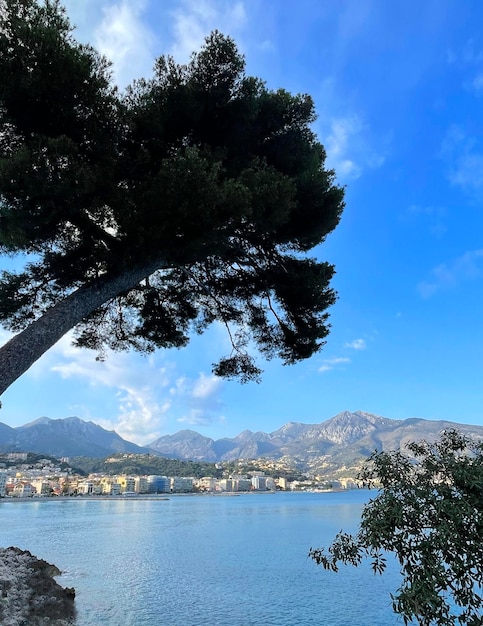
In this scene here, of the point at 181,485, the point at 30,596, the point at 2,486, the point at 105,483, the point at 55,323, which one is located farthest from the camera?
the point at 181,485

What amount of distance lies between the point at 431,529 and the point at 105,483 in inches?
4684

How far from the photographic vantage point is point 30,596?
10172 millimetres

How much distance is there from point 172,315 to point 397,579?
546 inches

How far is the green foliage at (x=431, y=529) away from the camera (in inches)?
115

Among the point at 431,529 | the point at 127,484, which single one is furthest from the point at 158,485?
the point at 431,529

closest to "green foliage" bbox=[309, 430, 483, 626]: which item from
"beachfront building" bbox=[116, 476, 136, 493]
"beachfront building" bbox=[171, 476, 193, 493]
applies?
"beachfront building" bbox=[116, 476, 136, 493]

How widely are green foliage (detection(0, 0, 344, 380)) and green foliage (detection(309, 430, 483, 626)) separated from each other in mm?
3622

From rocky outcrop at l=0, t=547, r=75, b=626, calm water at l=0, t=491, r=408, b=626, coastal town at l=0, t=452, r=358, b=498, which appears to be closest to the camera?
rocky outcrop at l=0, t=547, r=75, b=626

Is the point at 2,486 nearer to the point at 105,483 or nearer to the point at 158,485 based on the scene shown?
the point at 105,483

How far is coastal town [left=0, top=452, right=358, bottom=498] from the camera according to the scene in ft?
326

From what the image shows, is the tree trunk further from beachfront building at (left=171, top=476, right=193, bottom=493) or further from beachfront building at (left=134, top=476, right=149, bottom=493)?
beachfront building at (left=171, top=476, right=193, bottom=493)

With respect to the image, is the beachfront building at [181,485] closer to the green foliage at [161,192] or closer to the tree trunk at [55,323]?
the green foliage at [161,192]

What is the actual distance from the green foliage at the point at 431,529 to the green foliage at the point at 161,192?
143 inches

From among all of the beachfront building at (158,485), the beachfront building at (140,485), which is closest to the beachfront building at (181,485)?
the beachfront building at (158,485)
